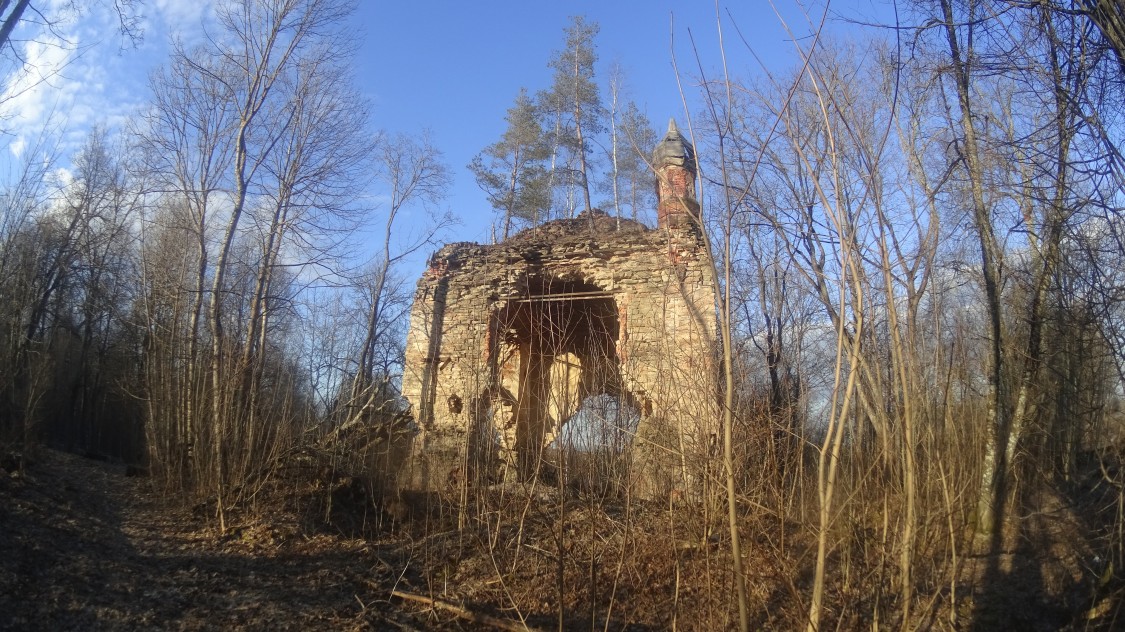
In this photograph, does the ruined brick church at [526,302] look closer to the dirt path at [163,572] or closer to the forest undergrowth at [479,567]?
the forest undergrowth at [479,567]

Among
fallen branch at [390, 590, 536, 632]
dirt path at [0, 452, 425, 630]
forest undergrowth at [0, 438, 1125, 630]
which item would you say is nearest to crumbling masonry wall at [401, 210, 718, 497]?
forest undergrowth at [0, 438, 1125, 630]

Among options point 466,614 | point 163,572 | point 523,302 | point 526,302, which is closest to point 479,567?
point 466,614

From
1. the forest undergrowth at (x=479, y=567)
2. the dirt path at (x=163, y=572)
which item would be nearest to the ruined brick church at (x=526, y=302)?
the forest undergrowth at (x=479, y=567)

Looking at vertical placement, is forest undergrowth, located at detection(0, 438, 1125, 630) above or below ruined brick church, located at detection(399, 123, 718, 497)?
below

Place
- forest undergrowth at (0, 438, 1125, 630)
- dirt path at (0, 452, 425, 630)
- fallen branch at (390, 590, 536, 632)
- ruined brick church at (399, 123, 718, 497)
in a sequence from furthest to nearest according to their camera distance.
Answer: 1. ruined brick church at (399, 123, 718, 497)
2. dirt path at (0, 452, 425, 630)
3. fallen branch at (390, 590, 536, 632)
4. forest undergrowth at (0, 438, 1125, 630)

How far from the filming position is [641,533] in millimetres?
5676

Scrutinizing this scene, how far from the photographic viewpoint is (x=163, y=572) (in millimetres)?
6449

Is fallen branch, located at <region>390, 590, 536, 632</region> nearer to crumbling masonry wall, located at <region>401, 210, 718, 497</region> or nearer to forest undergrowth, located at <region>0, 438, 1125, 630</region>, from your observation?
forest undergrowth, located at <region>0, 438, 1125, 630</region>

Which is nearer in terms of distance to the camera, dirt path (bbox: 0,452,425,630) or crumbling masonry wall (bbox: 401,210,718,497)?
dirt path (bbox: 0,452,425,630)

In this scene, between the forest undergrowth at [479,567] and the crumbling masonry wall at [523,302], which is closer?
the forest undergrowth at [479,567]

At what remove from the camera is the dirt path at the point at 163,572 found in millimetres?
5395

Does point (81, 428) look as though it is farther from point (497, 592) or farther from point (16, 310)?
point (497, 592)

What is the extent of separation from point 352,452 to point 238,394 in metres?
1.71

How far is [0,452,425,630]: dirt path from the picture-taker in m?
5.39
